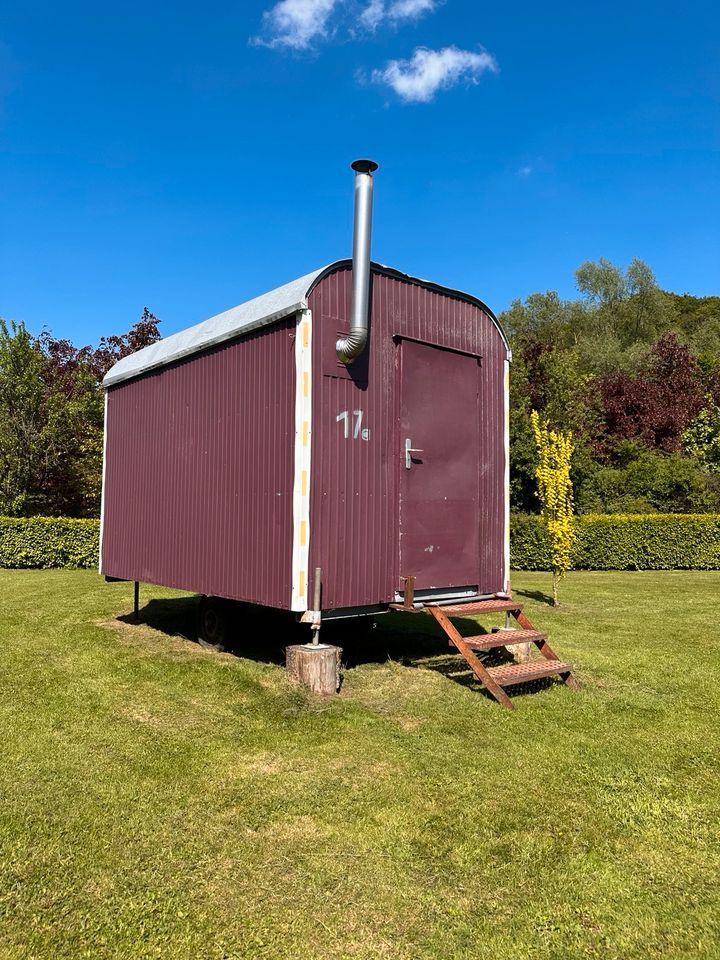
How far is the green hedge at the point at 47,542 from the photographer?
18.3m

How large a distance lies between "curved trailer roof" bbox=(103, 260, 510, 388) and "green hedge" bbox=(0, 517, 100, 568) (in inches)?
384

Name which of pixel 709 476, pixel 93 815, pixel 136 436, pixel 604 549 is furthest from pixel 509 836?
pixel 709 476

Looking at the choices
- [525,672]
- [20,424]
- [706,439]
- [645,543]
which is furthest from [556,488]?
[20,424]

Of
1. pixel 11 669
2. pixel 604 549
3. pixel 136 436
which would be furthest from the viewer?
pixel 604 549

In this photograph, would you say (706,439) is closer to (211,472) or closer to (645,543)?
(645,543)

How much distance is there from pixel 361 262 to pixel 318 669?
165 inches

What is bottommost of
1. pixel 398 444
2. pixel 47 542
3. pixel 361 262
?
pixel 47 542

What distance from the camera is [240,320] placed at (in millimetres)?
7664

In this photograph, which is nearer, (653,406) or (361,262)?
(361,262)

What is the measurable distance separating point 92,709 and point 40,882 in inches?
114

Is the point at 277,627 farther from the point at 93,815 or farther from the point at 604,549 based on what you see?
the point at 604,549

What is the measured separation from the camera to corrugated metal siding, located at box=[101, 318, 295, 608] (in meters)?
6.95

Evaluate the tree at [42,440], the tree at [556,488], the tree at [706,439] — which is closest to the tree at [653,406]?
the tree at [706,439]

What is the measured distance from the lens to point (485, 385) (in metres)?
8.48
